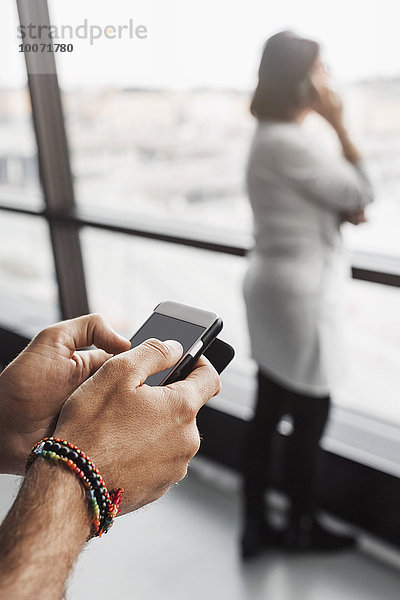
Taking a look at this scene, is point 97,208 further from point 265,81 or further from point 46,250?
point 265,81

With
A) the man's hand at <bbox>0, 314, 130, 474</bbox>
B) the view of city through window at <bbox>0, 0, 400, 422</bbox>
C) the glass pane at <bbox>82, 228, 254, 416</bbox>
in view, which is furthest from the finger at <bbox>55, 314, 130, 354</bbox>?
the glass pane at <bbox>82, 228, 254, 416</bbox>

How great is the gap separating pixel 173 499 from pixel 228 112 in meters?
1.30

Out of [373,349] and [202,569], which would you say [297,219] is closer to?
[373,349]

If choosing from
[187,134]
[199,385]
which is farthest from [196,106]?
[199,385]

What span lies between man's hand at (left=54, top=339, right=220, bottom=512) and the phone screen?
0.07 meters

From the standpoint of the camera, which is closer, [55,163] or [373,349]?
[373,349]

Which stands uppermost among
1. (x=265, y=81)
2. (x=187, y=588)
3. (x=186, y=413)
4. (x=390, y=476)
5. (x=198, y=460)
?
(x=265, y=81)

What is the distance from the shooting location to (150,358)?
0.67m

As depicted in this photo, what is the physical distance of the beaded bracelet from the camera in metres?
0.60

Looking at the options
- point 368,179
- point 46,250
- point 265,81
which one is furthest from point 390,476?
point 46,250

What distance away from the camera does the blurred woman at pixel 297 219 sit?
4.57ft

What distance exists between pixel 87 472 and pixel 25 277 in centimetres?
248

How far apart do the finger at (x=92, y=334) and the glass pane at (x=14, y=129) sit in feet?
5.42

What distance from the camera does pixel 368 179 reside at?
4.72ft
